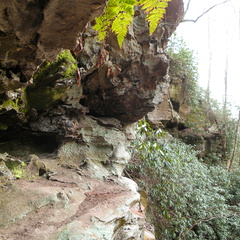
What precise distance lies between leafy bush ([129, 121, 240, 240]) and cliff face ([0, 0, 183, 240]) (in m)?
0.94

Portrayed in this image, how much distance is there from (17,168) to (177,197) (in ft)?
16.0

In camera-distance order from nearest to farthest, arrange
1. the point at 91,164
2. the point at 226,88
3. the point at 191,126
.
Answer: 1. the point at 91,164
2. the point at 191,126
3. the point at 226,88

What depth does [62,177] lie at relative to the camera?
3885 millimetres

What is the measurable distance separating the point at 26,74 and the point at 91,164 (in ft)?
9.36

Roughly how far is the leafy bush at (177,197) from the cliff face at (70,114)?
37.1 inches

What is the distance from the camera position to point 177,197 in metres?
6.14

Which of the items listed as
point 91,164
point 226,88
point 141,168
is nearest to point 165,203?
point 141,168

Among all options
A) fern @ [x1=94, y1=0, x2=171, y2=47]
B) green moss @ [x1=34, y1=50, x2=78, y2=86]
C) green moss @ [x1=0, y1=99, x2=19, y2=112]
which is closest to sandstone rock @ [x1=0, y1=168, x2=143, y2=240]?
green moss @ [x1=0, y1=99, x2=19, y2=112]

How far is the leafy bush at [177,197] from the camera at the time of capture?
604 cm

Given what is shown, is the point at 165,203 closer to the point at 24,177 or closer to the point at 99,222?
the point at 99,222

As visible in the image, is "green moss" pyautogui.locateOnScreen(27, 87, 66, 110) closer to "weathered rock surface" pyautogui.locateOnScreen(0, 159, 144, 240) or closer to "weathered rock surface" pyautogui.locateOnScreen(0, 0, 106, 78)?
"weathered rock surface" pyautogui.locateOnScreen(0, 159, 144, 240)

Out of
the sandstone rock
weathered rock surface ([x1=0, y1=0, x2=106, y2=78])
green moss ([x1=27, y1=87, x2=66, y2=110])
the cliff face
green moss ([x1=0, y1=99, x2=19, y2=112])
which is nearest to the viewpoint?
weathered rock surface ([x1=0, y1=0, x2=106, y2=78])

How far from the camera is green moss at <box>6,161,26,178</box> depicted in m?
3.28

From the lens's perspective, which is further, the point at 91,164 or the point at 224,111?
the point at 224,111
